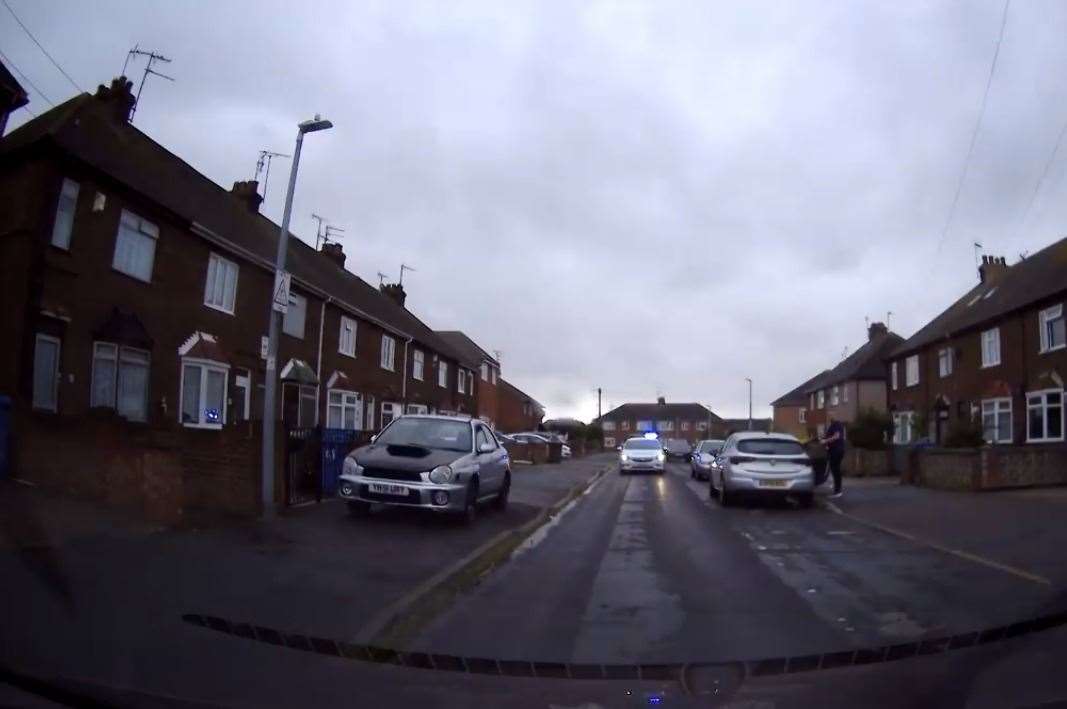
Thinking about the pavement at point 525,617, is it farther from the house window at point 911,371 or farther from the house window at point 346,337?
the house window at point 911,371

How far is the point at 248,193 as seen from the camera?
24172 mm

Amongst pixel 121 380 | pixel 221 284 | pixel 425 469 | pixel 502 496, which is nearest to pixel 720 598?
pixel 425 469

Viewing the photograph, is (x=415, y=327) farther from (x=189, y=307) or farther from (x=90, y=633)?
(x=90, y=633)

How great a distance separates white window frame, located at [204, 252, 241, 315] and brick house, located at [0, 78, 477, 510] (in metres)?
0.05

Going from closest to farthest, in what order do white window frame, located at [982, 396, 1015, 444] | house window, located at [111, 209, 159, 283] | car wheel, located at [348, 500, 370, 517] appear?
1. car wheel, located at [348, 500, 370, 517]
2. house window, located at [111, 209, 159, 283]
3. white window frame, located at [982, 396, 1015, 444]

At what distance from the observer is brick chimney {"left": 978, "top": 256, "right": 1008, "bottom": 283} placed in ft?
109

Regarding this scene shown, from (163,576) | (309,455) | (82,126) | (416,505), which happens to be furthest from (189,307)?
(163,576)

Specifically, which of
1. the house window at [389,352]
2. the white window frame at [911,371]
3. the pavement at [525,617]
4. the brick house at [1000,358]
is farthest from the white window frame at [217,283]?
the white window frame at [911,371]

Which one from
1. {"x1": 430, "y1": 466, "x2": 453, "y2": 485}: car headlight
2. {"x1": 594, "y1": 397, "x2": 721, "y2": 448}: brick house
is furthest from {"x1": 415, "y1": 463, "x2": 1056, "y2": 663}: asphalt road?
{"x1": 594, "y1": 397, "x2": 721, "y2": 448}: brick house

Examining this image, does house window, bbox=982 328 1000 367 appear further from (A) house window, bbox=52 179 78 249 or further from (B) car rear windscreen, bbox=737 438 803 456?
(A) house window, bbox=52 179 78 249

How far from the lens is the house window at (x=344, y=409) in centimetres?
2522

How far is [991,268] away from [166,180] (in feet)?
104

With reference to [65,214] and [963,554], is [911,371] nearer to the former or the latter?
[963,554]

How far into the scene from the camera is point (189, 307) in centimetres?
1769
